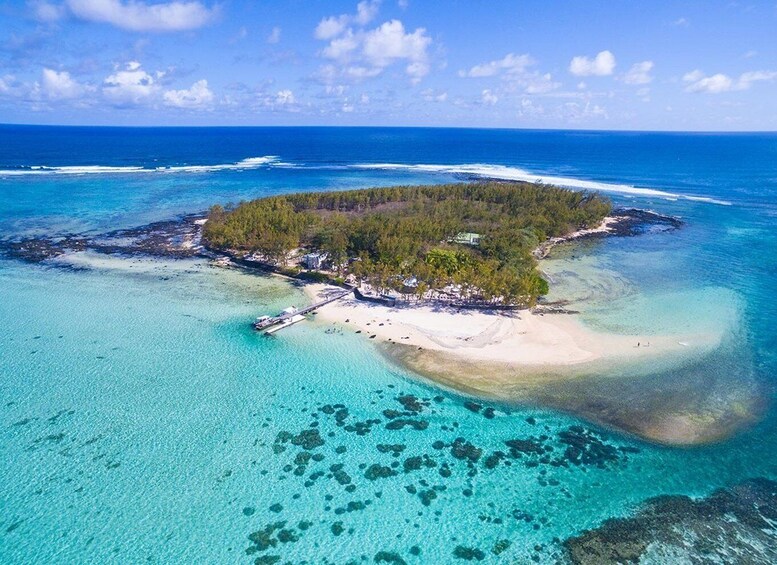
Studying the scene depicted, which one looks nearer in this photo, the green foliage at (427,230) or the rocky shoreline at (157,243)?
the green foliage at (427,230)

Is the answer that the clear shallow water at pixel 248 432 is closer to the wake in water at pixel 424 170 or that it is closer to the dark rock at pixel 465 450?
the dark rock at pixel 465 450

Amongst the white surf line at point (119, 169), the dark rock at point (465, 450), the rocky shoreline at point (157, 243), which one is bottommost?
the dark rock at point (465, 450)

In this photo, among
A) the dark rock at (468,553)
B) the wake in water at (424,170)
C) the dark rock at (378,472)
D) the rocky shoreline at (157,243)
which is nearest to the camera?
the dark rock at (468,553)

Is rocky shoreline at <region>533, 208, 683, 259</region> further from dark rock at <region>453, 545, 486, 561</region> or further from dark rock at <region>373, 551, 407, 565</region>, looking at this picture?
dark rock at <region>373, 551, 407, 565</region>

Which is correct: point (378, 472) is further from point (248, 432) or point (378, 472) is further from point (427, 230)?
point (427, 230)

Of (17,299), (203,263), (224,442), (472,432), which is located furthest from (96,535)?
(203,263)

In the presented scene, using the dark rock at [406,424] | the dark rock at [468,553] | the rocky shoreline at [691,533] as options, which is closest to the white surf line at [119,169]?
the dark rock at [406,424]

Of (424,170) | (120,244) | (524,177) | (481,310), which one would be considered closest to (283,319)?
(481,310)
